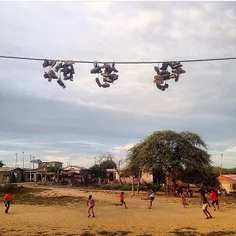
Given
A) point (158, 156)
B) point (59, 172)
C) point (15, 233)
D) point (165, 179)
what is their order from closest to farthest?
1. point (15, 233)
2. point (158, 156)
3. point (165, 179)
4. point (59, 172)

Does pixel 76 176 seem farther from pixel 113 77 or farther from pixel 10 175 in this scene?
pixel 113 77

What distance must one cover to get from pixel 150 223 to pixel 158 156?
24458 millimetres

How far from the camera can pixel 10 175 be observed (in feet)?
265

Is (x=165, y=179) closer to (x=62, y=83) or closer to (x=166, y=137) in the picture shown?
(x=166, y=137)

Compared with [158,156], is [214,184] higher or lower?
lower

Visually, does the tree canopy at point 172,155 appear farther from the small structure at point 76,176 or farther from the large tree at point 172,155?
the small structure at point 76,176

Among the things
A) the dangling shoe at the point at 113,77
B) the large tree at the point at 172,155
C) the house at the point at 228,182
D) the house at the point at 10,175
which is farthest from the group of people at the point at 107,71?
the house at the point at 10,175

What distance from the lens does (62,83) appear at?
12.0 m

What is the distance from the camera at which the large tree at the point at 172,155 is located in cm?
4234

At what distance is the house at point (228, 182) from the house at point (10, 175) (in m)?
47.6

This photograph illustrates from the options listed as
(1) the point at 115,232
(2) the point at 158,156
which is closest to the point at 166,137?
(2) the point at 158,156

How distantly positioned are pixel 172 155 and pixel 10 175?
4998 centimetres

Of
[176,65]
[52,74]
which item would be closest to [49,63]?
[52,74]

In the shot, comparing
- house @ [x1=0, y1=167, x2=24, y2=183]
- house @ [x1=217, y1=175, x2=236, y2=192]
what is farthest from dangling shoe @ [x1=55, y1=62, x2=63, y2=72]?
house @ [x1=0, y1=167, x2=24, y2=183]
